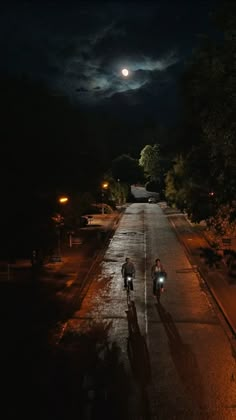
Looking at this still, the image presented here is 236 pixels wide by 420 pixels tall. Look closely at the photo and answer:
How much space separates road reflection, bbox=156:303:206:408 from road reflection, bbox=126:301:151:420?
0.69 meters

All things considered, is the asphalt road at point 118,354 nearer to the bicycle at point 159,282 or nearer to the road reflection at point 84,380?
the road reflection at point 84,380

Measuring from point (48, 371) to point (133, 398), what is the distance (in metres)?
2.45

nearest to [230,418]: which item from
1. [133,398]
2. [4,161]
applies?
[133,398]

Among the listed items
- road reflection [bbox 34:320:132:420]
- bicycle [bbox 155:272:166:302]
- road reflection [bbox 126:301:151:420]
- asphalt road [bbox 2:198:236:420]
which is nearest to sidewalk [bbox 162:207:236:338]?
asphalt road [bbox 2:198:236:420]

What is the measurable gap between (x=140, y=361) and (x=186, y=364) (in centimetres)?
105

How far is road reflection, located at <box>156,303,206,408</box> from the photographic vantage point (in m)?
10.5

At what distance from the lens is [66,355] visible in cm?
1309

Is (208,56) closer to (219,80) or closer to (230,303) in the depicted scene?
(219,80)

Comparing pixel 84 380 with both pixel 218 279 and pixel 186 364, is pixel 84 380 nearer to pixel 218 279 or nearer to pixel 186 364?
pixel 186 364

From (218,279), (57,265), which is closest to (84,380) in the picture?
(218,279)

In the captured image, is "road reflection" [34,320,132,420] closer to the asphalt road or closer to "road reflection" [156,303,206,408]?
the asphalt road

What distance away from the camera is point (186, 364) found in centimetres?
1226

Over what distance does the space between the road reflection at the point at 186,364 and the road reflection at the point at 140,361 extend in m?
0.69

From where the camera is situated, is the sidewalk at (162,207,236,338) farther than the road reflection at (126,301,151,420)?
Yes
